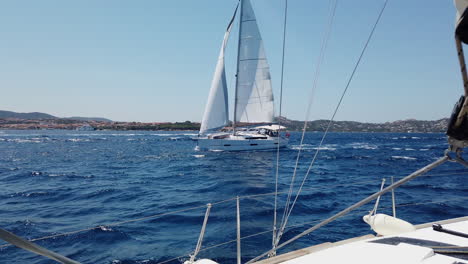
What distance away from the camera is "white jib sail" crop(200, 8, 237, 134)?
1141 inches

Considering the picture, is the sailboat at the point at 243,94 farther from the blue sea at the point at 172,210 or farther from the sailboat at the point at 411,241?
the sailboat at the point at 411,241

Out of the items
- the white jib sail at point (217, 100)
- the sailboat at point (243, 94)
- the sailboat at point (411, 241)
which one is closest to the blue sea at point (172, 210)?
the sailboat at point (411, 241)

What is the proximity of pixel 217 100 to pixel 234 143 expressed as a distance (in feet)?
16.3

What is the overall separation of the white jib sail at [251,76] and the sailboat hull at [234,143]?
220 centimetres

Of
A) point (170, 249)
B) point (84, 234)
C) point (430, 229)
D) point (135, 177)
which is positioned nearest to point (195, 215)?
point (170, 249)

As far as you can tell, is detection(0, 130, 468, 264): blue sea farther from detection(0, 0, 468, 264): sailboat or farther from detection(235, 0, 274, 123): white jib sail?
detection(235, 0, 274, 123): white jib sail

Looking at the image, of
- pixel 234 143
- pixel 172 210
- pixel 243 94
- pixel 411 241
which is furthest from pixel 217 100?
pixel 411 241

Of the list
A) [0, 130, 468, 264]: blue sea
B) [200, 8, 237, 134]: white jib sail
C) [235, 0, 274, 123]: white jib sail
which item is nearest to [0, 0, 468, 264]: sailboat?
[0, 130, 468, 264]: blue sea

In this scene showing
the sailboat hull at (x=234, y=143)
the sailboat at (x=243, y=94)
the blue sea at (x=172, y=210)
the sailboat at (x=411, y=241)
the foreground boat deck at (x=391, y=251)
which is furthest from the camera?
the sailboat at (x=243, y=94)

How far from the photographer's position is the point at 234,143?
2847 cm

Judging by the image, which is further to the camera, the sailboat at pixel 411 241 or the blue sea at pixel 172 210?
the blue sea at pixel 172 210

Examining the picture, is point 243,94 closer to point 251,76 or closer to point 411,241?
point 251,76

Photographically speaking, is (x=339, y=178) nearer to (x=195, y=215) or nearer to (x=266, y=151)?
(x=195, y=215)

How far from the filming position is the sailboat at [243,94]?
2889 cm
